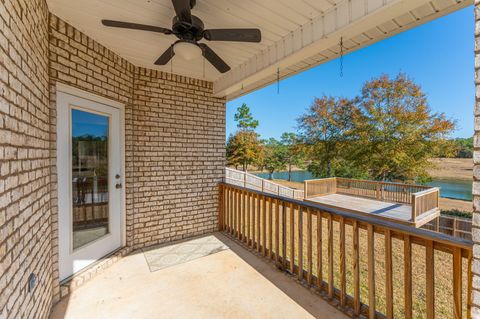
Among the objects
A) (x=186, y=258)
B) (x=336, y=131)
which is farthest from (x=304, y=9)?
(x=336, y=131)

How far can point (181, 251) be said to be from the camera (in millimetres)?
2998

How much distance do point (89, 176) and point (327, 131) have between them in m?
11.8

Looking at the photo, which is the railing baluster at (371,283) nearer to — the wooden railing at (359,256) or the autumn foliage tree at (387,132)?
the wooden railing at (359,256)

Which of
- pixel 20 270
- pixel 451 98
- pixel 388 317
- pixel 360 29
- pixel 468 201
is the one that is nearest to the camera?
pixel 20 270

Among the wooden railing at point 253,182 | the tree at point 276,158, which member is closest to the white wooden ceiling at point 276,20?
the wooden railing at point 253,182

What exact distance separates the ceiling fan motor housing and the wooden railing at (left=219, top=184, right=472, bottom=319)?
1.95 meters

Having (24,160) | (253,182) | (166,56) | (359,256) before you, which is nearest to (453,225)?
(359,256)

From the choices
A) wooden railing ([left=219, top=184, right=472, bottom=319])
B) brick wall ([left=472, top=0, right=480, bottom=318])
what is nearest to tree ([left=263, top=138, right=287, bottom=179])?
wooden railing ([left=219, top=184, right=472, bottom=319])

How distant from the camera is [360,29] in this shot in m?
1.90

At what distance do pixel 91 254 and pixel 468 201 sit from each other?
16288 mm

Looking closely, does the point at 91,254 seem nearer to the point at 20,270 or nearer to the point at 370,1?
the point at 20,270

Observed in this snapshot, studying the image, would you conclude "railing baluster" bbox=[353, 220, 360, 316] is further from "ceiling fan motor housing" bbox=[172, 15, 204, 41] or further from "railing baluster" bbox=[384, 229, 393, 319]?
"ceiling fan motor housing" bbox=[172, 15, 204, 41]

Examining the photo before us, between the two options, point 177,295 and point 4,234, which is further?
point 177,295

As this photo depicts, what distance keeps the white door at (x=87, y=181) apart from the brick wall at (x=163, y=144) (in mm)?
174
